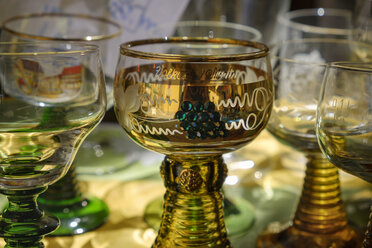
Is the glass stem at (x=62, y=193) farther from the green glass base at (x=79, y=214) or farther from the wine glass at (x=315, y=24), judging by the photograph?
the wine glass at (x=315, y=24)

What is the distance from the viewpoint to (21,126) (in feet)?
1.24

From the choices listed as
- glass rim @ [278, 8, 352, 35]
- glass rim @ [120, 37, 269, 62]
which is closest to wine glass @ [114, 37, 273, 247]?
glass rim @ [120, 37, 269, 62]

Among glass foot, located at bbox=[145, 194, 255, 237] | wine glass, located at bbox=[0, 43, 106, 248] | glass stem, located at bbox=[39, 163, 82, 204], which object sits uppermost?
wine glass, located at bbox=[0, 43, 106, 248]

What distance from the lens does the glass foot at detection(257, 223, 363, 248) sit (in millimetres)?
459

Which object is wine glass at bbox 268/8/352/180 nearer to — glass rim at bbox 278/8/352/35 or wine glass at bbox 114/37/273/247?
glass rim at bbox 278/8/352/35

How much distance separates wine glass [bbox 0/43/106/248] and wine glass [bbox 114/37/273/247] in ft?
0.12

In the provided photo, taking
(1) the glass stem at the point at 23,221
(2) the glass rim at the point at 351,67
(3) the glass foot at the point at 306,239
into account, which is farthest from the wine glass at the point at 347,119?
(1) the glass stem at the point at 23,221

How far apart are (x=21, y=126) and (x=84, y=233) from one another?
0.52 ft

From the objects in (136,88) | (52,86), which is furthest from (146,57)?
(52,86)

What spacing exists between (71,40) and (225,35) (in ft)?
0.71

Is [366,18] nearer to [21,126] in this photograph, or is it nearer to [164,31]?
[164,31]

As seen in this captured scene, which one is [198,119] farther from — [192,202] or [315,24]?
[315,24]

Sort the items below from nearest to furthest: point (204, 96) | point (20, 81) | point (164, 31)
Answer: point (204, 96) → point (20, 81) → point (164, 31)

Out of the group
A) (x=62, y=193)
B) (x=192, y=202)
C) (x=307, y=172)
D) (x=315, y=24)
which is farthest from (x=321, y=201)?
(x=315, y=24)
